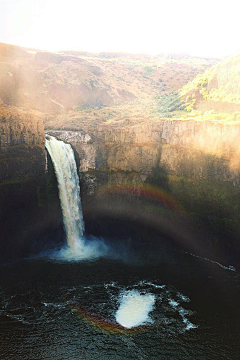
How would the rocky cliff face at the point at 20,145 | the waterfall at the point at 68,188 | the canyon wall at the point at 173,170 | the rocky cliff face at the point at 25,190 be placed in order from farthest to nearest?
the waterfall at the point at 68,188
the canyon wall at the point at 173,170
the rocky cliff face at the point at 25,190
the rocky cliff face at the point at 20,145

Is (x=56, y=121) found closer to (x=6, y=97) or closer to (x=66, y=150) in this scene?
(x=6, y=97)

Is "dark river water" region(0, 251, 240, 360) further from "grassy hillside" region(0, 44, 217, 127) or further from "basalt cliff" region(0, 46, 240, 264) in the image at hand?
"grassy hillside" region(0, 44, 217, 127)

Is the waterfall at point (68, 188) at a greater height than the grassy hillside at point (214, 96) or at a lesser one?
lesser

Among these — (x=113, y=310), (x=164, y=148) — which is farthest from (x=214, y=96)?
(x=113, y=310)

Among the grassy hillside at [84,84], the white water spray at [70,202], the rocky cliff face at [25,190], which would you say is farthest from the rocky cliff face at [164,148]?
the grassy hillside at [84,84]

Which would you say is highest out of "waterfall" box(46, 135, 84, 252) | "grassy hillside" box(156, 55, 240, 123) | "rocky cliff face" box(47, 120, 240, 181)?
"grassy hillside" box(156, 55, 240, 123)

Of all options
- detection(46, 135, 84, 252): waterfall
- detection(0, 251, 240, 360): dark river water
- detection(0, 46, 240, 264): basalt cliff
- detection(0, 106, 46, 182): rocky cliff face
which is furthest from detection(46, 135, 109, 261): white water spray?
detection(0, 251, 240, 360): dark river water

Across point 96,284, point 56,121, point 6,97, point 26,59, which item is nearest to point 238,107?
point 56,121

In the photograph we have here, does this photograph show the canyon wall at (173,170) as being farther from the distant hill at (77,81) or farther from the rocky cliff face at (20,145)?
the distant hill at (77,81)
